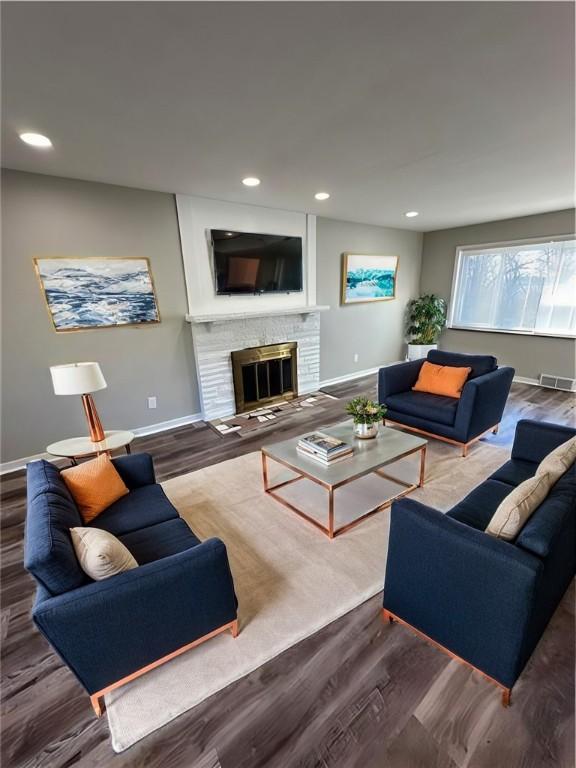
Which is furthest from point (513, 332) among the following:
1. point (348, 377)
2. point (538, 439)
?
point (538, 439)

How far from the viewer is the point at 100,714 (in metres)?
1.28

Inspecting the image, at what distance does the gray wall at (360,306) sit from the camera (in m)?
4.98

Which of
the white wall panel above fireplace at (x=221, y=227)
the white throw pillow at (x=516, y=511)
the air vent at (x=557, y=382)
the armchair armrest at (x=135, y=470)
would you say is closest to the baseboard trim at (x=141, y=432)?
the white wall panel above fireplace at (x=221, y=227)

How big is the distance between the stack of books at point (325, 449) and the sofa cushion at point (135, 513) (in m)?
0.98

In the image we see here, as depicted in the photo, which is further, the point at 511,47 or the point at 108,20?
the point at 511,47

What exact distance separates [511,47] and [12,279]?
145 inches

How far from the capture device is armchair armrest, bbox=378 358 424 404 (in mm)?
3559

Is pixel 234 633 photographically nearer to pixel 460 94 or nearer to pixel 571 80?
pixel 460 94

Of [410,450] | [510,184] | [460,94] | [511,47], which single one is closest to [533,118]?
[460,94]

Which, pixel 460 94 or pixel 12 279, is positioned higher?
pixel 460 94

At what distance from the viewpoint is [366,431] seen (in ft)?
8.39

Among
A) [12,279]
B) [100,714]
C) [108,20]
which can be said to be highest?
[108,20]

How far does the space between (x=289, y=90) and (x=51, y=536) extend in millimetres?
2314

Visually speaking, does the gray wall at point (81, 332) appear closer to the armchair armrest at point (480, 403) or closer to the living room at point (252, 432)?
the living room at point (252, 432)
